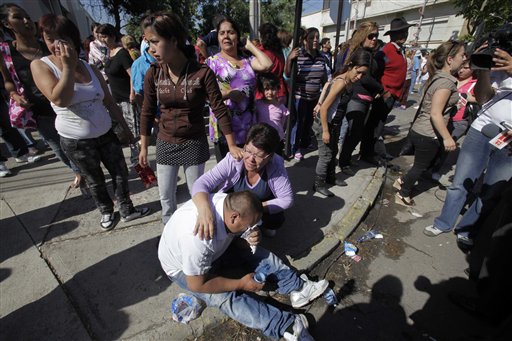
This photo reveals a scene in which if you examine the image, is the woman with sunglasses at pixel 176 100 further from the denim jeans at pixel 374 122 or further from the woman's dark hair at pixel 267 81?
the denim jeans at pixel 374 122

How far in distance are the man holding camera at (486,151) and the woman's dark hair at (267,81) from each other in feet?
5.99

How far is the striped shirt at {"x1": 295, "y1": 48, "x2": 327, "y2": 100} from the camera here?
393 centimetres

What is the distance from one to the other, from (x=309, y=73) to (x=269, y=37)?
0.79 meters

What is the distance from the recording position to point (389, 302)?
215 cm

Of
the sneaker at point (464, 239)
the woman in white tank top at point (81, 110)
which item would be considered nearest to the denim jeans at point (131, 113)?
the woman in white tank top at point (81, 110)

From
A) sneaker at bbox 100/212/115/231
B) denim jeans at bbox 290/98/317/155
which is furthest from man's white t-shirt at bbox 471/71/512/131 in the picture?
sneaker at bbox 100/212/115/231

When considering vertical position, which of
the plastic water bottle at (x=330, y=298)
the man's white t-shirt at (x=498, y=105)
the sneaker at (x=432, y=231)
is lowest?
the sneaker at (x=432, y=231)

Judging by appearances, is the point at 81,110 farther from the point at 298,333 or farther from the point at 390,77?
the point at 390,77

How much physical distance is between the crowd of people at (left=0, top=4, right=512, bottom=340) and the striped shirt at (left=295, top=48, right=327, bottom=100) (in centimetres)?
44

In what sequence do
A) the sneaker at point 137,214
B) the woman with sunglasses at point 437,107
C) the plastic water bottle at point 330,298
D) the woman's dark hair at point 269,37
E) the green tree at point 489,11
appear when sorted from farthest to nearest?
the green tree at point 489,11, the woman's dark hair at point 269,37, the sneaker at point 137,214, the woman with sunglasses at point 437,107, the plastic water bottle at point 330,298

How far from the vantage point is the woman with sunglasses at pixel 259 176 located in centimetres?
190

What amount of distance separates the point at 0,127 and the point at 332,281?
17.0ft

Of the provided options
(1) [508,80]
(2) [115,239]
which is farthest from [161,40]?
(1) [508,80]

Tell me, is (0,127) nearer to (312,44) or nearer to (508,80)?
(312,44)
